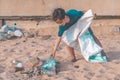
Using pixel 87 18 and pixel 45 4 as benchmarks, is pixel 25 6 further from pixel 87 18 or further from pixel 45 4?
pixel 87 18

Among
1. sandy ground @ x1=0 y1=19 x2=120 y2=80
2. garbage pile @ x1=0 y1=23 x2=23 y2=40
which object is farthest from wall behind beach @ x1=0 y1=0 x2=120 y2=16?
garbage pile @ x1=0 y1=23 x2=23 y2=40

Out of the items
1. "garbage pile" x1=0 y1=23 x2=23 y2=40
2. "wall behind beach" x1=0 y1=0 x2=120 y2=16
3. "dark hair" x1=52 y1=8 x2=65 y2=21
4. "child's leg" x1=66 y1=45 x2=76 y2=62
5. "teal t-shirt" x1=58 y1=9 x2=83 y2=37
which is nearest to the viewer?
"dark hair" x1=52 y1=8 x2=65 y2=21

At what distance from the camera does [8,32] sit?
24.8ft

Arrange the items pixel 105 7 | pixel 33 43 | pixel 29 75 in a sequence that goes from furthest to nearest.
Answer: pixel 105 7 → pixel 33 43 → pixel 29 75

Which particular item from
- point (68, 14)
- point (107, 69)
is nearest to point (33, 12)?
point (68, 14)

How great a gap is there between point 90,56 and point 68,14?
79 centimetres

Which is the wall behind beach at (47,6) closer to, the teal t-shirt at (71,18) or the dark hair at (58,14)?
the teal t-shirt at (71,18)

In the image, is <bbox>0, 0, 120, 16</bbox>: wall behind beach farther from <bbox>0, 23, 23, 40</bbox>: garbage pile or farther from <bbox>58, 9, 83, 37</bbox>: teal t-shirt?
<bbox>58, 9, 83, 37</bbox>: teal t-shirt

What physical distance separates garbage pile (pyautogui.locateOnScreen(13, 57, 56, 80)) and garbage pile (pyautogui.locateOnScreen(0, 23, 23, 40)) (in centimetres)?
154

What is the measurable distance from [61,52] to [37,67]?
94 cm

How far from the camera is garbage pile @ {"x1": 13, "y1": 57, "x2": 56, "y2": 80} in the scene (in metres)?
5.74

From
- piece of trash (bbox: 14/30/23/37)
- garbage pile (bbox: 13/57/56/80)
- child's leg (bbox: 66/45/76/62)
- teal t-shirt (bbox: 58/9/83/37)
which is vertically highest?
teal t-shirt (bbox: 58/9/83/37)

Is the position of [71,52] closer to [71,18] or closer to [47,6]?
[71,18]

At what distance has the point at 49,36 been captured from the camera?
759 centimetres
